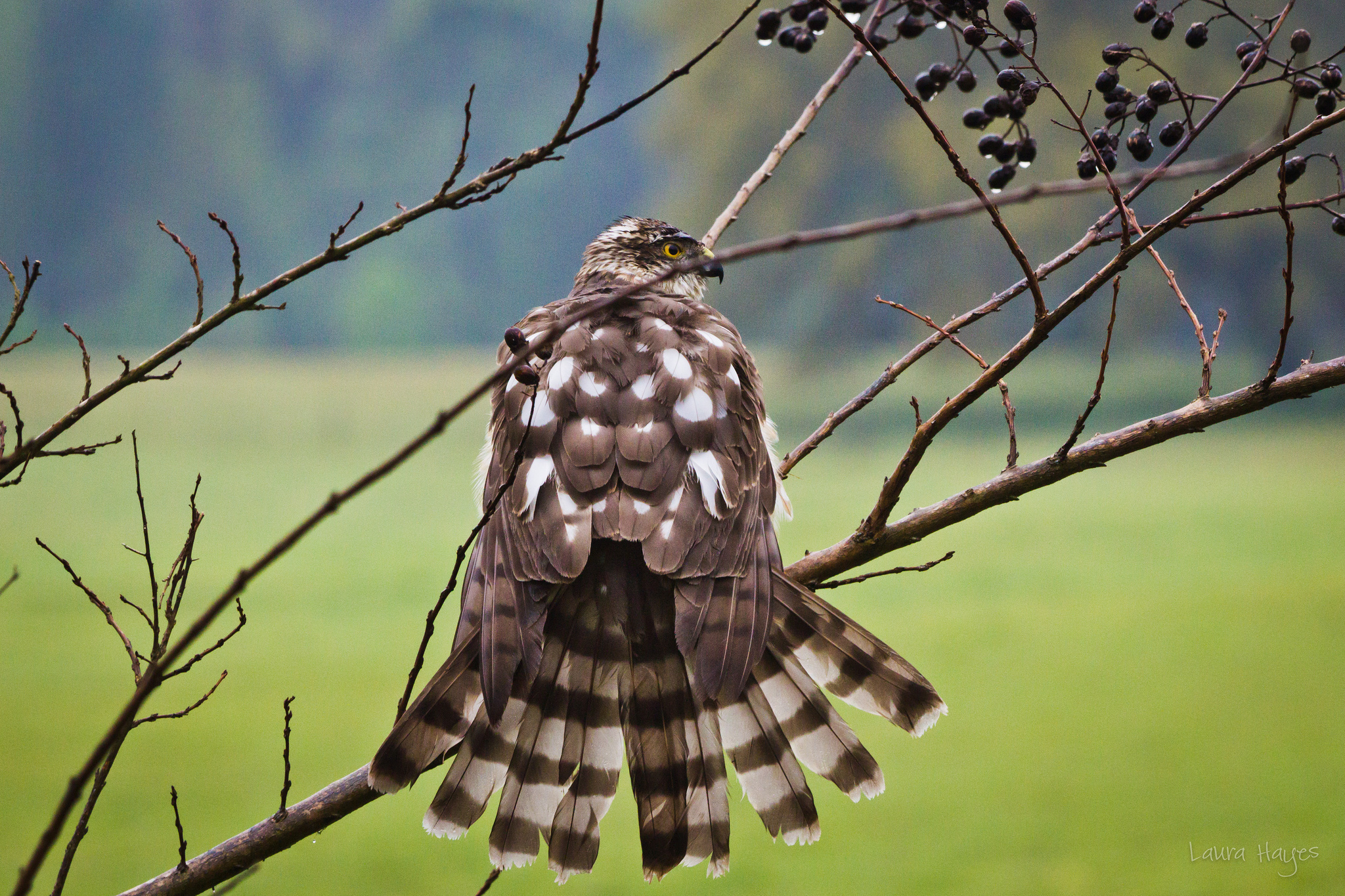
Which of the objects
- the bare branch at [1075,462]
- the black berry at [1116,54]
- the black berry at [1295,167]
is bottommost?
the bare branch at [1075,462]

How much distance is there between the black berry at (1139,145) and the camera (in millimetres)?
1117

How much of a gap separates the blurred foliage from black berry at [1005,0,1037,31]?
21.7ft

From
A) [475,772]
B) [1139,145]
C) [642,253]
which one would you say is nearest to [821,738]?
[475,772]

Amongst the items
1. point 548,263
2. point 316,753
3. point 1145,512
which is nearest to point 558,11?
point 548,263

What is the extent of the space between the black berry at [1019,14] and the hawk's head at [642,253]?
946mm

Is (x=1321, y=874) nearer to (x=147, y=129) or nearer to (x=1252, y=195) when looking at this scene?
(x=1252, y=195)

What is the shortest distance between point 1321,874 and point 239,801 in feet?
12.8

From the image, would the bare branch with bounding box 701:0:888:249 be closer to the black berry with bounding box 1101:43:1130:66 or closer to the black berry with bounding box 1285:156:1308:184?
the black berry with bounding box 1101:43:1130:66

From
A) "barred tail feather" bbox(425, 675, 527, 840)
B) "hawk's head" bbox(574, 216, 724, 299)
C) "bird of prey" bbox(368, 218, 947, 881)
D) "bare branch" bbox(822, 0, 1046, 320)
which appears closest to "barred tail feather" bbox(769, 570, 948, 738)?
"bird of prey" bbox(368, 218, 947, 881)

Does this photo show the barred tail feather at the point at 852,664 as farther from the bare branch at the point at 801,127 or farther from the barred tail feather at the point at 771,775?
the bare branch at the point at 801,127

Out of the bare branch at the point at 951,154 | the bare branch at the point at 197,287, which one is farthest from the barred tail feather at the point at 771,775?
the bare branch at the point at 197,287

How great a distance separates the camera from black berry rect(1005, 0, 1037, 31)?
3.51ft

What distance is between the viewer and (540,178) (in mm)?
11570

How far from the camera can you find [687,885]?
3592 millimetres
